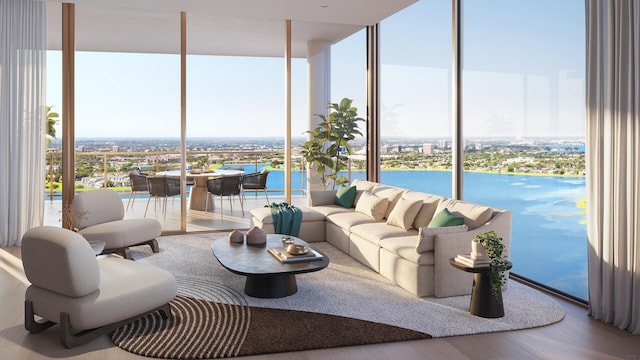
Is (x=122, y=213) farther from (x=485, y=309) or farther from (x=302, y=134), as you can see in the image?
(x=485, y=309)

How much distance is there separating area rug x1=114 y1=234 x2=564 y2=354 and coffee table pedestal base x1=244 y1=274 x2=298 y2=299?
0.07m

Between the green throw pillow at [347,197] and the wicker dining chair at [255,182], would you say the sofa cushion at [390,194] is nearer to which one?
the green throw pillow at [347,197]

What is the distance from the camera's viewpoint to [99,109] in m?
7.37

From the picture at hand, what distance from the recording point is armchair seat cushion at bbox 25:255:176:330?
3.56 metres

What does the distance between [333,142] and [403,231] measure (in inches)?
137

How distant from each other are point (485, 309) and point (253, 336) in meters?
1.82

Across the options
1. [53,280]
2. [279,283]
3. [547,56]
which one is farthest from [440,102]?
[53,280]

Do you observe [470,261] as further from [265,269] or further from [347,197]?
[347,197]

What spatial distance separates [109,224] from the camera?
6148 mm

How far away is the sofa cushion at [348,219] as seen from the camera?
6.23 metres

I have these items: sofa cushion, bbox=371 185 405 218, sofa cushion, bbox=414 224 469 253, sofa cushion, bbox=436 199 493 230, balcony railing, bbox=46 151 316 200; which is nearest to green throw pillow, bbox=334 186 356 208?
sofa cushion, bbox=371 185 405 218

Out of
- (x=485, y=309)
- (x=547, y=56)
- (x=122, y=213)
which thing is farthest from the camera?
(x=122, y=213)

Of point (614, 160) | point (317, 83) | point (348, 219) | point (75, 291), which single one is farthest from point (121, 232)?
point (614, 160)

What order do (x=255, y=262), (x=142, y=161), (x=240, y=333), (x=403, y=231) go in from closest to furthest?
(x=240, y=333) < (x=255, y=262) < (x=403, y=231) < (x=142, y=161)
